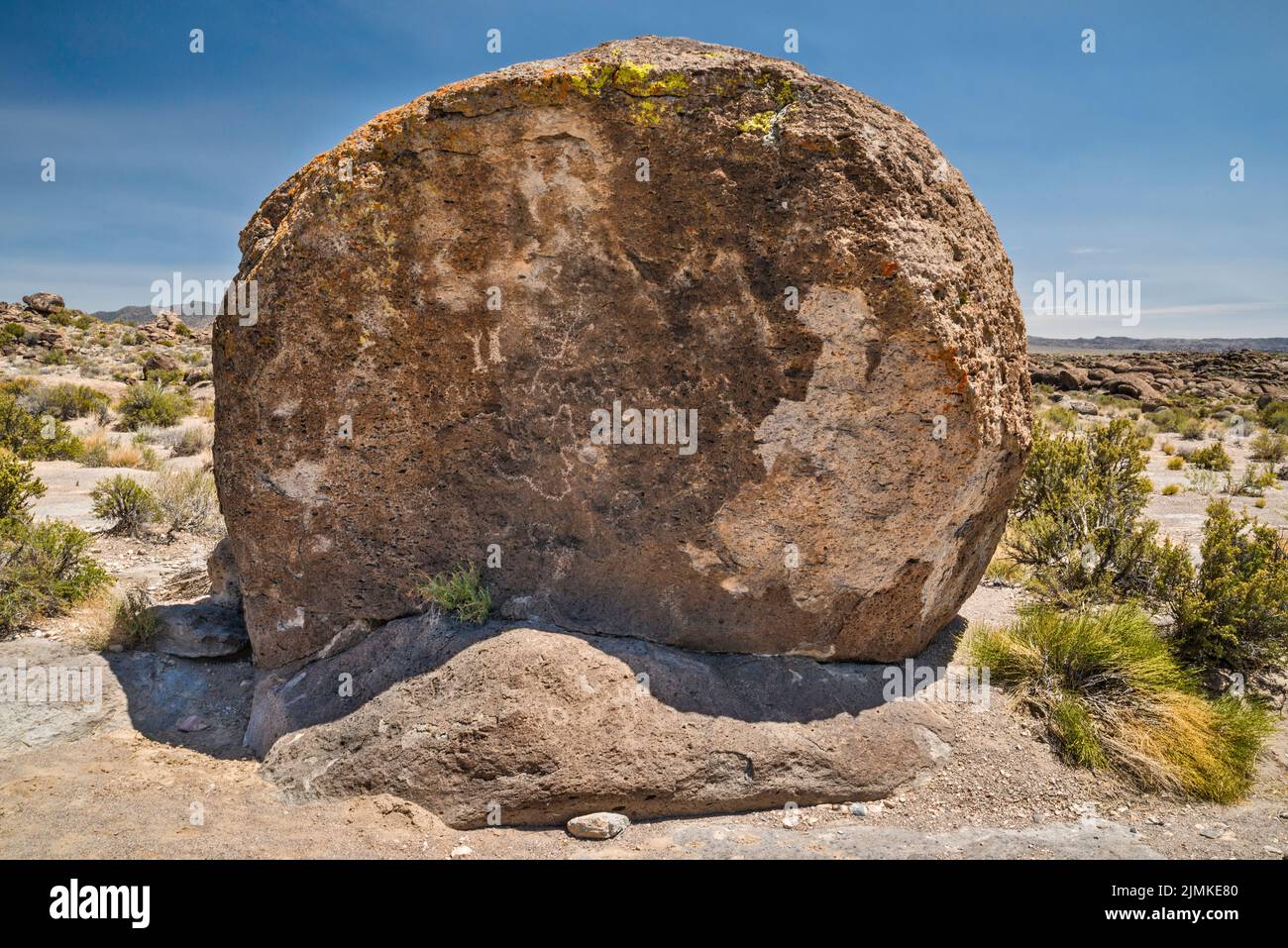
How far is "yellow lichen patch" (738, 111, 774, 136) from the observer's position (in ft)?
12.1

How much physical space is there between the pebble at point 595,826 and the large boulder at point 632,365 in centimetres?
99

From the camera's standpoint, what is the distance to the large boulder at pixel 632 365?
3729 millimetres

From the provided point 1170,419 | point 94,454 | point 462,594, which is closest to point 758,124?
point 462,594

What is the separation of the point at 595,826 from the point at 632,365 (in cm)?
224

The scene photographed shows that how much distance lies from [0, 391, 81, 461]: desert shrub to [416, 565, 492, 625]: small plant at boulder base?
9.46m

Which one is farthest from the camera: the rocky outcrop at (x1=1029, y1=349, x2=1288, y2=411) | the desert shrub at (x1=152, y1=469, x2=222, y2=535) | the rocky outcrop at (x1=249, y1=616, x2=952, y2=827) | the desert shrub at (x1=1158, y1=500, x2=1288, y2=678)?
the rocky outcrop at (x1=1029, y1=349, x2=1288, y2=411)

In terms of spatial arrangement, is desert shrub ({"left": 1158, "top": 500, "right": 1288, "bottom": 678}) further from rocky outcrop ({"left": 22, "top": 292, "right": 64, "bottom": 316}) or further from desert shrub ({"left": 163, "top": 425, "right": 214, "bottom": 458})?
rocky outcrop ({"left": 22, "top": 292, "right": 64, "bottom": 316})

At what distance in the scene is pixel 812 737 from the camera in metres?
3.84

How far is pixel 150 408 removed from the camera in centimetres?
1516

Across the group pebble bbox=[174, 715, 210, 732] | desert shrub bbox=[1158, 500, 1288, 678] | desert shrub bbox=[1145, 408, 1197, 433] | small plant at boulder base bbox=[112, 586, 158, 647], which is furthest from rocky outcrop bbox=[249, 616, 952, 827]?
desert shrub bbox=[1145, 408, 1197, 433]

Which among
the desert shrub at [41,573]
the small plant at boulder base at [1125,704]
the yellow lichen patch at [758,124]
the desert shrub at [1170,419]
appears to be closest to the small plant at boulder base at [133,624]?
the desert shrub at [41,573]

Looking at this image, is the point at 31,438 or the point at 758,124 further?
the point at 31,438

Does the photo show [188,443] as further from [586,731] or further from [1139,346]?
[1139,346]

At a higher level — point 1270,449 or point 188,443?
point 188,443
